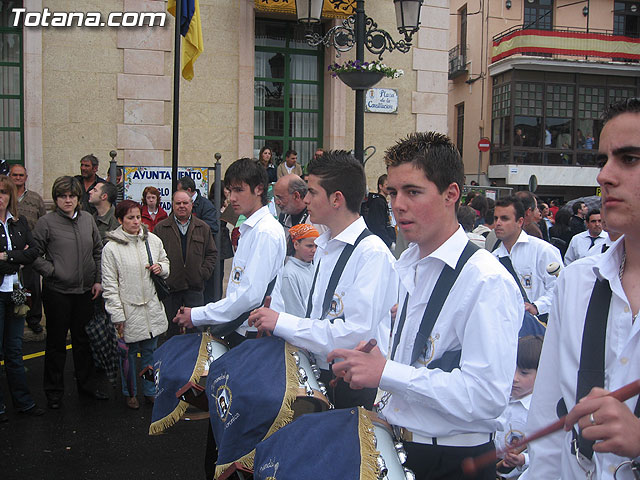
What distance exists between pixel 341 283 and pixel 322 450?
3.77 feet

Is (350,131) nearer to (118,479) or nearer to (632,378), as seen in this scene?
(118,479)

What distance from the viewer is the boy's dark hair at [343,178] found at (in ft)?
11.0

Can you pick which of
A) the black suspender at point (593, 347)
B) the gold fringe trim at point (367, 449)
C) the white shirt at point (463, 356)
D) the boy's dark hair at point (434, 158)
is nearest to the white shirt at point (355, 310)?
the white shirt at point (463, 356)

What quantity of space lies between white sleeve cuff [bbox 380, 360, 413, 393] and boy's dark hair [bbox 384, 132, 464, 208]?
71 centimetres

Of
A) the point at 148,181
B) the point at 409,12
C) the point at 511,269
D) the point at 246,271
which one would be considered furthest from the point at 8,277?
the point at 409,12

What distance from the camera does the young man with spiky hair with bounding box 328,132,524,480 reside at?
2023mm

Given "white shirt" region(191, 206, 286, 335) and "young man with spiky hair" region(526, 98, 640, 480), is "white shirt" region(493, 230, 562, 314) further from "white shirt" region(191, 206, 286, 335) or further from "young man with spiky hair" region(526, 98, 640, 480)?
"young man with spiky hair" region(526, 98, 640, 480)

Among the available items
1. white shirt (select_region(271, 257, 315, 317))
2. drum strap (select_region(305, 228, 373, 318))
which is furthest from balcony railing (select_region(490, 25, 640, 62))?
drum strap (select_region(305, 228, 373, 318))

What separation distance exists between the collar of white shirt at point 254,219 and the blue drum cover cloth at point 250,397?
1.22 metres

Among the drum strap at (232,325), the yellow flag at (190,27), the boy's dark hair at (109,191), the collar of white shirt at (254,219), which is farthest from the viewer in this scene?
the yellow flag at (190,27)

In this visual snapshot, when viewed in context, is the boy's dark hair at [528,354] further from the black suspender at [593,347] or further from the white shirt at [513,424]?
the black suspender at [593,347]

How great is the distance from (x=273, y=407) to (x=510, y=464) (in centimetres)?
119

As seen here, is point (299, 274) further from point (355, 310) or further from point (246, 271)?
point (355, 310)

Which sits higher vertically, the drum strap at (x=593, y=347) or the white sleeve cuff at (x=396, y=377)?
A: the drum strap at (x=593, y=347)
